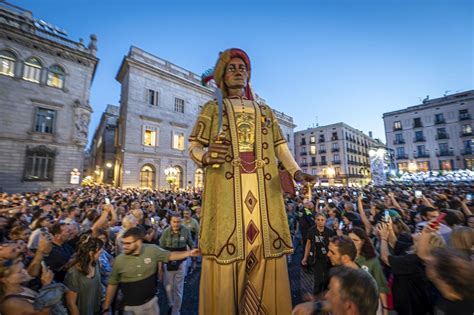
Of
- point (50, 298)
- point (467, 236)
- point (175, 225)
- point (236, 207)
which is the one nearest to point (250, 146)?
point (236, 207)

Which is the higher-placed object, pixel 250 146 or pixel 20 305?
pixel 250 146

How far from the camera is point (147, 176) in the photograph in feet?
86.3

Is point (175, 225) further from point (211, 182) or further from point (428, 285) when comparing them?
point (428, 285)

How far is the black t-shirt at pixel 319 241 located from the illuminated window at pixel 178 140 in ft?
84.2

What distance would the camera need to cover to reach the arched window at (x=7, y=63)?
18.4 m

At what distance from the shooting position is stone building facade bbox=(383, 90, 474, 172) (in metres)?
35.1

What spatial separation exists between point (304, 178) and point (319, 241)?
338 centimetres

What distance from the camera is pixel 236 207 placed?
6.27ft

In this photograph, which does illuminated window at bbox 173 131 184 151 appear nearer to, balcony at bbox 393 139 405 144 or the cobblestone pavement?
the cobblestone pavement

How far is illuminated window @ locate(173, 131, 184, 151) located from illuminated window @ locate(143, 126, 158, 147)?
7.98 feet

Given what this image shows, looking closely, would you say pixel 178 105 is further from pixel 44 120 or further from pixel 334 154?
pixel 334 154

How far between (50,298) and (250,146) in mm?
2449

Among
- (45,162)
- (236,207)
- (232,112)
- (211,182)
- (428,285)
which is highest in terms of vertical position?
(45,162)

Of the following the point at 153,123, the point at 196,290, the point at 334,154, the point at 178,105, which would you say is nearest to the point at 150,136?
the point at 153,123
